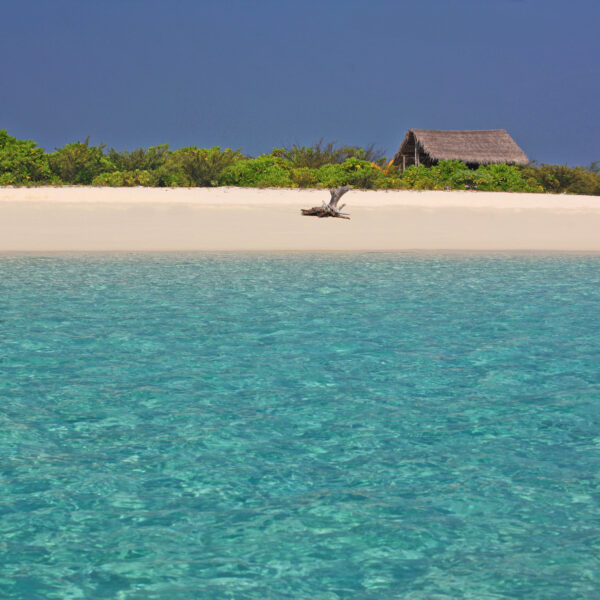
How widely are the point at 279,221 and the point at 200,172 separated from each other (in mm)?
10302

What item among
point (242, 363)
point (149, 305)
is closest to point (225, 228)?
point (149, 305)

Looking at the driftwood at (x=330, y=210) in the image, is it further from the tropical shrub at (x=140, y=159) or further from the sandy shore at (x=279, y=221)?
the tropical shrub at (x=140, y=159)

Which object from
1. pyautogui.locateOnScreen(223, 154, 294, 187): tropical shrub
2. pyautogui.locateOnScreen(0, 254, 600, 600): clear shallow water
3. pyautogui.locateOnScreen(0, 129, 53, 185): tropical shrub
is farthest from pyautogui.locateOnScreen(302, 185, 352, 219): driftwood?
pyautogui.locateOnScreen(0, 254, 600, 600): clear shallow water

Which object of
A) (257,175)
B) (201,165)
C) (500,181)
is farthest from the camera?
(500,181)

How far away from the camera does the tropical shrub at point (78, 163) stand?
110ft

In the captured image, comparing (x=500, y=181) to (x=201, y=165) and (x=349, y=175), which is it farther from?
(x=201, y=165)

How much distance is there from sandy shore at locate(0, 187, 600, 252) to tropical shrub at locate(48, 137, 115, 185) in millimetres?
5849

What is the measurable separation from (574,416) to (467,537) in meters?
2.49

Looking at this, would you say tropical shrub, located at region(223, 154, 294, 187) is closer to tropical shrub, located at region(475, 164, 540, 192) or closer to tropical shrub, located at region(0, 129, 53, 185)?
tropical shrub, located at region(0, 129, 53, 185)

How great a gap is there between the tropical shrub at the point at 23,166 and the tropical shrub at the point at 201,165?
4893 mm

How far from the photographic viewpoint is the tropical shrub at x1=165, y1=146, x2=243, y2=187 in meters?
33.2

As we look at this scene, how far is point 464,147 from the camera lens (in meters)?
48.8

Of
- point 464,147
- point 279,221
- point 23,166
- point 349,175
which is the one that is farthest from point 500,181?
point 23,166

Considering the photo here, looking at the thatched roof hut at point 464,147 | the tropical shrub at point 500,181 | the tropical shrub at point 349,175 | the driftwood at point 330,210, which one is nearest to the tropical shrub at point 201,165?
the tropical shrub at point 349,175
